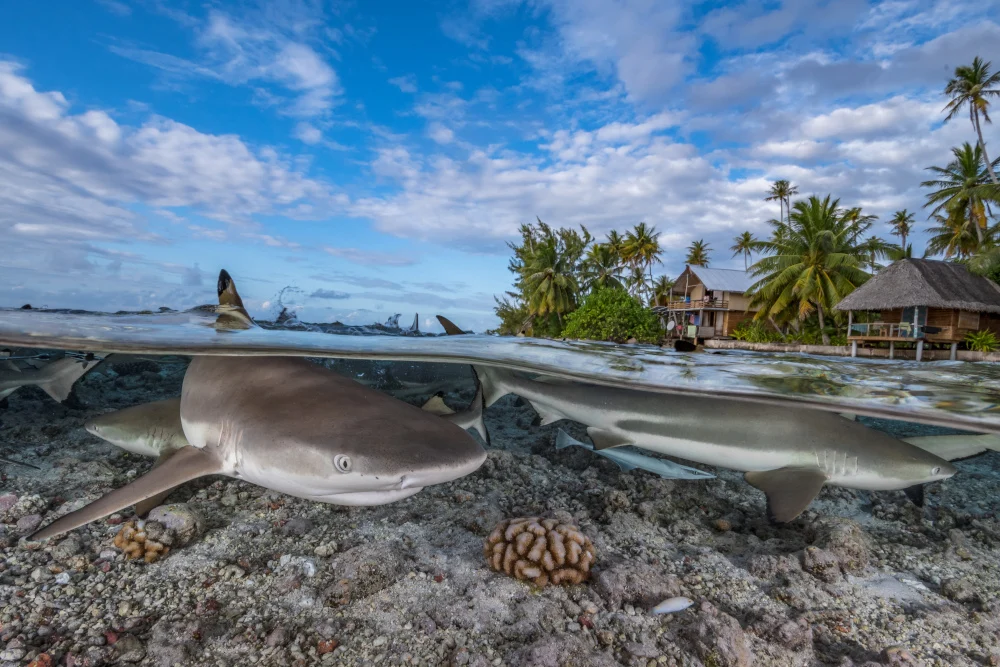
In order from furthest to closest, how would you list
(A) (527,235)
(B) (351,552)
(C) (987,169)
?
(A) (527,235), (C) (987,169), (B) (351,552)

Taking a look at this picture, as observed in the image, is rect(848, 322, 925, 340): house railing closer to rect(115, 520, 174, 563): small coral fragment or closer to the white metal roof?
the white metal roof

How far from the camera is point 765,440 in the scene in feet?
12.1

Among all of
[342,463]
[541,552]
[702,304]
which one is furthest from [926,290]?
[342,463]

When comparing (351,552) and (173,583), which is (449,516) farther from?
(173,583)

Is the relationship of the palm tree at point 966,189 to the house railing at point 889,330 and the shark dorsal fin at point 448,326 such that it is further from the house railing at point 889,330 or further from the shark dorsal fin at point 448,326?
the shark dorsal fin at point 448,326

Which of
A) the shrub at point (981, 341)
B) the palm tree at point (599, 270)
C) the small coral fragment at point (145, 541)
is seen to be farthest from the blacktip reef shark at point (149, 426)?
the palm tree at point (599, 270)

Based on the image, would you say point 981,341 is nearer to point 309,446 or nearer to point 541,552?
point 541,552

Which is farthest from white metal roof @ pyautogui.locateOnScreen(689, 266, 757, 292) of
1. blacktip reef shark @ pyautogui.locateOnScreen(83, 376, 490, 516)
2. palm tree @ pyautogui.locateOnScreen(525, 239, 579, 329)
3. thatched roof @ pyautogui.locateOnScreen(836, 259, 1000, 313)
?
blacktip reef shark @ pyautogui.locateOnScreen(83, 376, 490, 516)

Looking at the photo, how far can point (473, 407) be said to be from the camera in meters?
4.02

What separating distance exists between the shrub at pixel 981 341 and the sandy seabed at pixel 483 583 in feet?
112

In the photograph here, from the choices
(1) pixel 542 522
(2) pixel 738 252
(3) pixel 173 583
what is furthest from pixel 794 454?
(2) pixel 738 252

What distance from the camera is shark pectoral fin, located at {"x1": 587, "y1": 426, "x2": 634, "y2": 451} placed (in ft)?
13.5

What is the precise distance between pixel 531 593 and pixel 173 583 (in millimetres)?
2009

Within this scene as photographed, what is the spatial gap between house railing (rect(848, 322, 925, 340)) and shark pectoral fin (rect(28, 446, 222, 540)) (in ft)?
115
